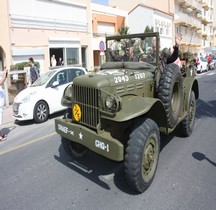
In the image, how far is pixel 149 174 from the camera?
13.3 feet

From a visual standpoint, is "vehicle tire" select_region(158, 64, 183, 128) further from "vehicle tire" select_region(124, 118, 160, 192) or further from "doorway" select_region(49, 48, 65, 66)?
"doorway" select_region(49, 48, 65, 66)

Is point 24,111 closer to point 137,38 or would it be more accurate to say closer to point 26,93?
point 26,93

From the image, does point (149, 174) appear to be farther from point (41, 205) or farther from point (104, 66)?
point (104, 66)

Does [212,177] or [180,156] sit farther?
[180,156]

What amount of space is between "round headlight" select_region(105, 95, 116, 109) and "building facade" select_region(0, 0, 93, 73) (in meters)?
16.2

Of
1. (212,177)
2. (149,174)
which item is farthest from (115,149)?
(212,177)

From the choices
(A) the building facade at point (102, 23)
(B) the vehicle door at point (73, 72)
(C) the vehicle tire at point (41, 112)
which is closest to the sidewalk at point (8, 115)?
(C) the vehicle tire at point (41, 112)

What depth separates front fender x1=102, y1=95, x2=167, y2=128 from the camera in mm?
3645

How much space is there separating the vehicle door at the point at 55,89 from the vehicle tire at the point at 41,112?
207 millimetres

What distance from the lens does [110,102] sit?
3.78 metres

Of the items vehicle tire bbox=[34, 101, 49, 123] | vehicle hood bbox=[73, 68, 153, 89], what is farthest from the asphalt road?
vehicle tire bbox=[34, 101, 49, 123]

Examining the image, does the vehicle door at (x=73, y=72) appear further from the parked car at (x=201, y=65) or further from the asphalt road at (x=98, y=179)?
the parked car at (x=201, y=65)

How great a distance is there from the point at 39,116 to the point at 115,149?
17.7 feet

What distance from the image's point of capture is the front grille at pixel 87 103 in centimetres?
403
